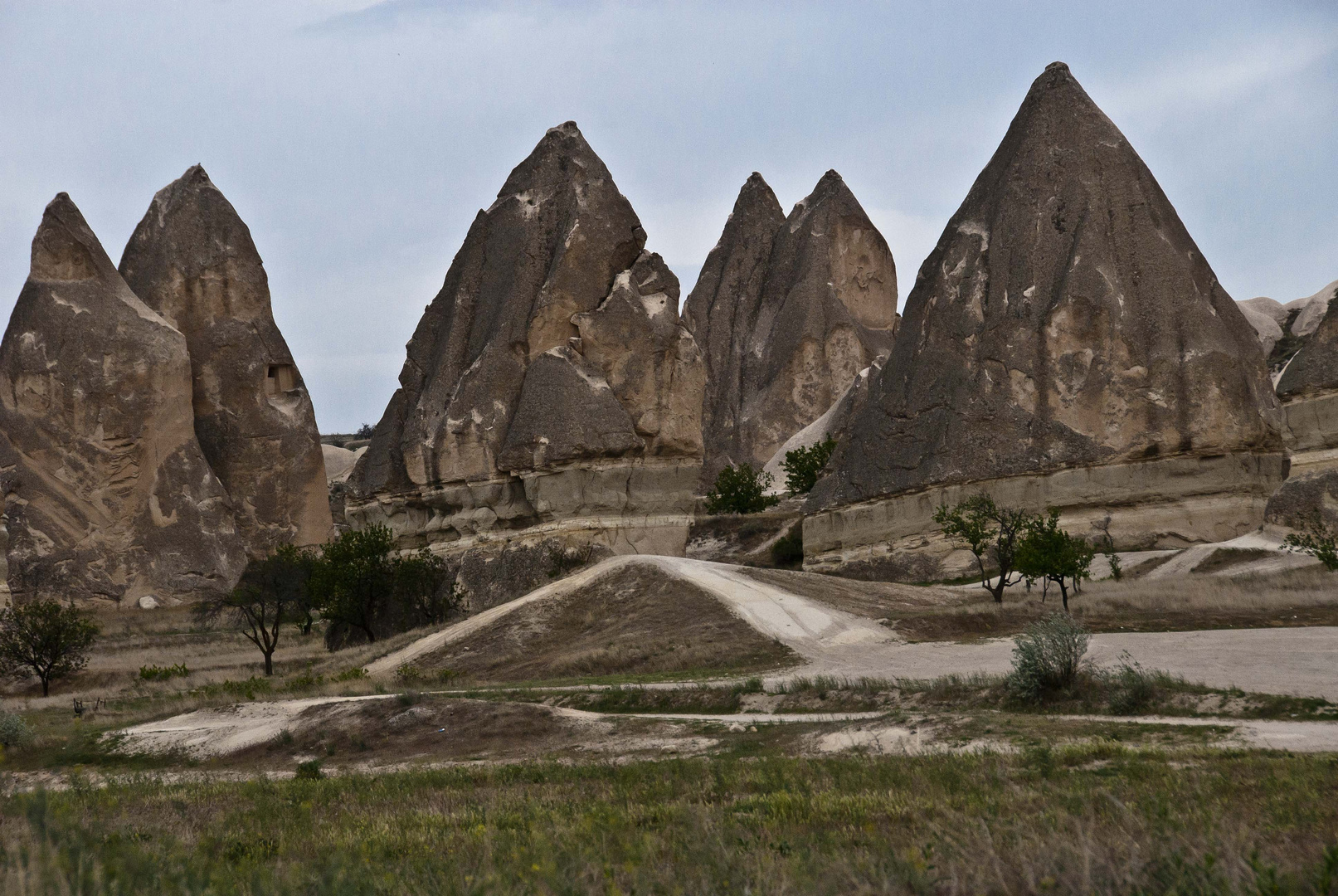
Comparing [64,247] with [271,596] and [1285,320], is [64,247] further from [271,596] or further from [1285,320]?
[1285,320]

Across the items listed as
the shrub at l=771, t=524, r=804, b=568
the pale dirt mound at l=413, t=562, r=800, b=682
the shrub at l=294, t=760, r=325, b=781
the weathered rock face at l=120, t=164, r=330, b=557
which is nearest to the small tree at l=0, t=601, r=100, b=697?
the pale dirt mound at l=413, t=562, r=800, b=682

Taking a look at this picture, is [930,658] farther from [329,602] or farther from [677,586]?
[329,602]

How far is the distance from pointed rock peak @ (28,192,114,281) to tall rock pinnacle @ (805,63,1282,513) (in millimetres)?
29489

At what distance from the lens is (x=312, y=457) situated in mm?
53844

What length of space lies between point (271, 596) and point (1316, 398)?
93.3ft

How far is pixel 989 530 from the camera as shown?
106 ft

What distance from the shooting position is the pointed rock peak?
46844mm

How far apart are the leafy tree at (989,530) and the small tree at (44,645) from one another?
21.9 metres

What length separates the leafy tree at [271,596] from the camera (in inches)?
1367

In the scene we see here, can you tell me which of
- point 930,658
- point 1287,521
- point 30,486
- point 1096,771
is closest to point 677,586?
point 930,658

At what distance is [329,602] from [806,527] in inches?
540

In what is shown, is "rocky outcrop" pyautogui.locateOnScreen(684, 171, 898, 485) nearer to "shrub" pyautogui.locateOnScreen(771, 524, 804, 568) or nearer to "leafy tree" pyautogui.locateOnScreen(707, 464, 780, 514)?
"leafy tree" pyautogui.locateOnScreen(707, 464, 780, 514)

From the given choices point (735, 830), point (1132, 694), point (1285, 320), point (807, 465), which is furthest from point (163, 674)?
point (1285, 320)

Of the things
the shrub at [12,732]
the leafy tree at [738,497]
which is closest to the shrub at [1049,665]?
the shrub at [12,732]
